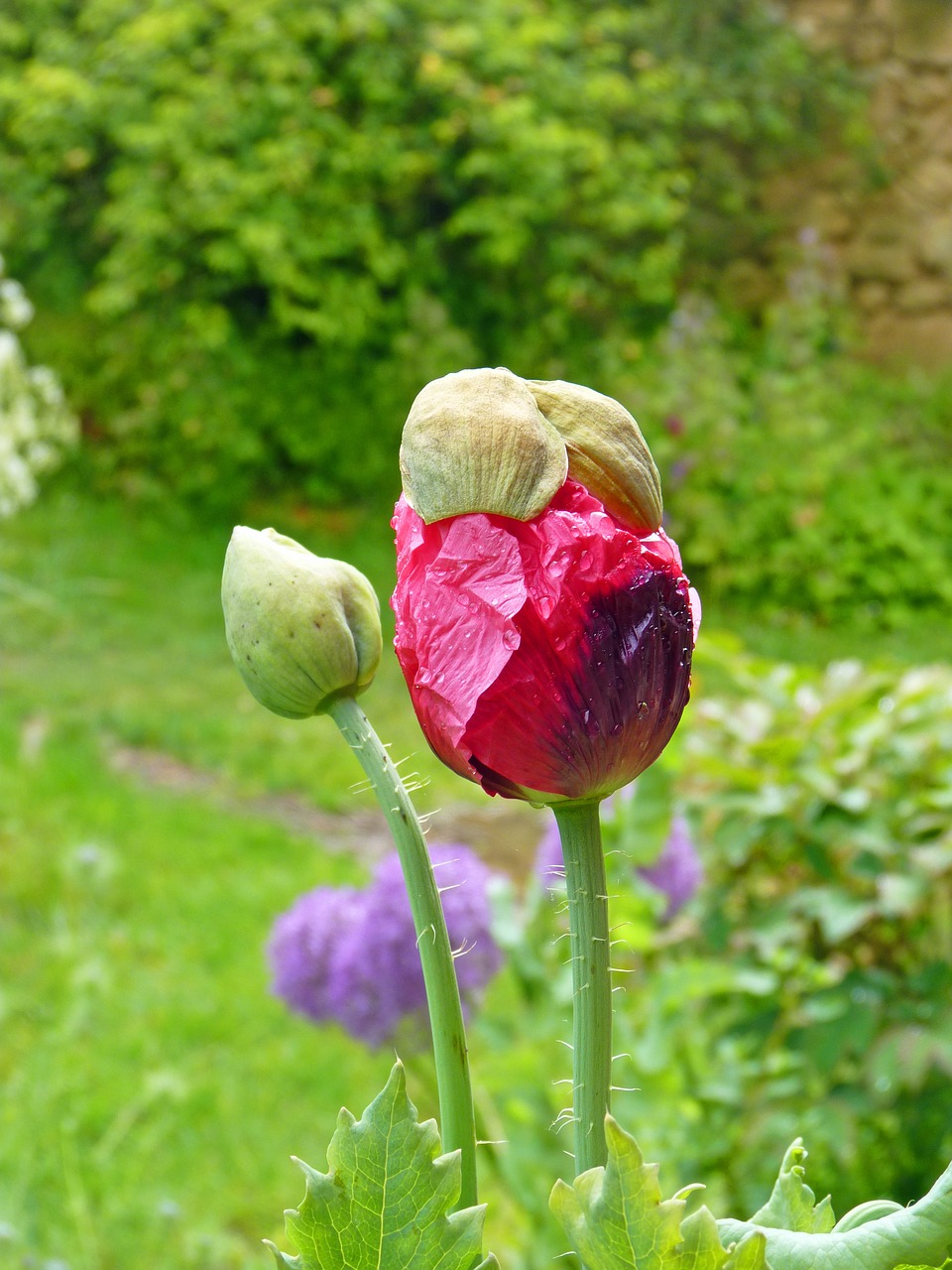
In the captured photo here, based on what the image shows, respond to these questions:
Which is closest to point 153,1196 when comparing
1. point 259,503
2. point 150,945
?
point 150,945

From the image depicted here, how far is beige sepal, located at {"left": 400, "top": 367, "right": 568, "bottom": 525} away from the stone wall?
6560 millimetres

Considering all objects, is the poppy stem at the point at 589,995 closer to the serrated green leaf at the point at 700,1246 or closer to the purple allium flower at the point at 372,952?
the serrated green leaf at the point at 700,1246

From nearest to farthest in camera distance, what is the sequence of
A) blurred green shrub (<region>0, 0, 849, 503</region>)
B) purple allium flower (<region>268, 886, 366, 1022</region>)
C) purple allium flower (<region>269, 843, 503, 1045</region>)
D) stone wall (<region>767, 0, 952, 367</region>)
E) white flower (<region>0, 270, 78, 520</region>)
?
1. purple allium flower (<region>269, 843, 503, 1045</region>)
2. purple allium flower (<region>268, 886, 366, 1022</region>)
3. white flower (<region>0, 270, 78, 520</region>)
4. blurred green shrub (<region>0, 0, 849, 503</region>)
5. stone wall (<region>767, 0, 952, 367</region>)

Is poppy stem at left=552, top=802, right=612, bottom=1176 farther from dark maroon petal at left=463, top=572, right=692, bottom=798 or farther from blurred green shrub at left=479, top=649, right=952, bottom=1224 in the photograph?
blurred green shrub at left=479, top=649, right=952, bottom=1224

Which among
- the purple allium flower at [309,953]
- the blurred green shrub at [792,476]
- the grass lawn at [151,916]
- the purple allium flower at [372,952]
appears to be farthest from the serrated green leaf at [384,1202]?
the blurred green shrub at [792,476]

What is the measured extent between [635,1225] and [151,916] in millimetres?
2712

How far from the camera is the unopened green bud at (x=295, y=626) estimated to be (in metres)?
0.39

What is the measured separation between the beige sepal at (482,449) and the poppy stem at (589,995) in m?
0.09

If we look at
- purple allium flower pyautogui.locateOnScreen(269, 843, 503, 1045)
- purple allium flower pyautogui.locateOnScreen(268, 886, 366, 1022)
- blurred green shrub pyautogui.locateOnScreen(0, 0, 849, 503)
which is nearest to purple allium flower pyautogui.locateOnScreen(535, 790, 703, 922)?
purple allium flower pyautogui.locateOnScreen(269, 843, 503, 1045)

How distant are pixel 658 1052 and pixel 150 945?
1605 mm

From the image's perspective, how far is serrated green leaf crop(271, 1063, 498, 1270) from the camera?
14.5 inches

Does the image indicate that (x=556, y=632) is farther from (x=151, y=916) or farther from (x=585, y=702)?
(x=151, y=916)

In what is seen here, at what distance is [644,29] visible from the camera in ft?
19.6

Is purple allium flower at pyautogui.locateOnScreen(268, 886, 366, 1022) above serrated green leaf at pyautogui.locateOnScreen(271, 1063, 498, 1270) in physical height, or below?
below
